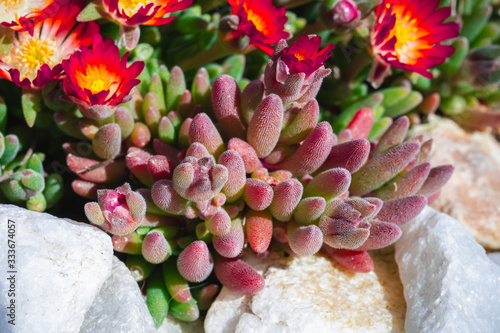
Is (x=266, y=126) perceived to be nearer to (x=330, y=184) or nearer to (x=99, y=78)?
(x=330, y=184)

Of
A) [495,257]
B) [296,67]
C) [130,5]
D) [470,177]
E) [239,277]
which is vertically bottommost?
[495,257]

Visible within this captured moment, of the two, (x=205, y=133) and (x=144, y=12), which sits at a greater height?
(x=144, y=12)

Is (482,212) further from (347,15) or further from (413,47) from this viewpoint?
(347,15)

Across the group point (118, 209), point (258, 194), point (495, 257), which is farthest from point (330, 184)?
point (495, 257)

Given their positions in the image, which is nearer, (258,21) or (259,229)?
(259,229)

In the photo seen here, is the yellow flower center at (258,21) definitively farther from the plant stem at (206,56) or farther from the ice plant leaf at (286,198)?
the ice plant leaf at (286,198)

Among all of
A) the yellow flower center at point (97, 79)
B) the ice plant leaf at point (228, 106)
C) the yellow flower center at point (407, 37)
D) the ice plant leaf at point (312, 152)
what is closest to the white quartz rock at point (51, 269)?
the yellow flower center at point (97, 79)

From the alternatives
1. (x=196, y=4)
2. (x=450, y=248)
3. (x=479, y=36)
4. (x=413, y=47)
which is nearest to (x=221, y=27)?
(x=196, y=4)
